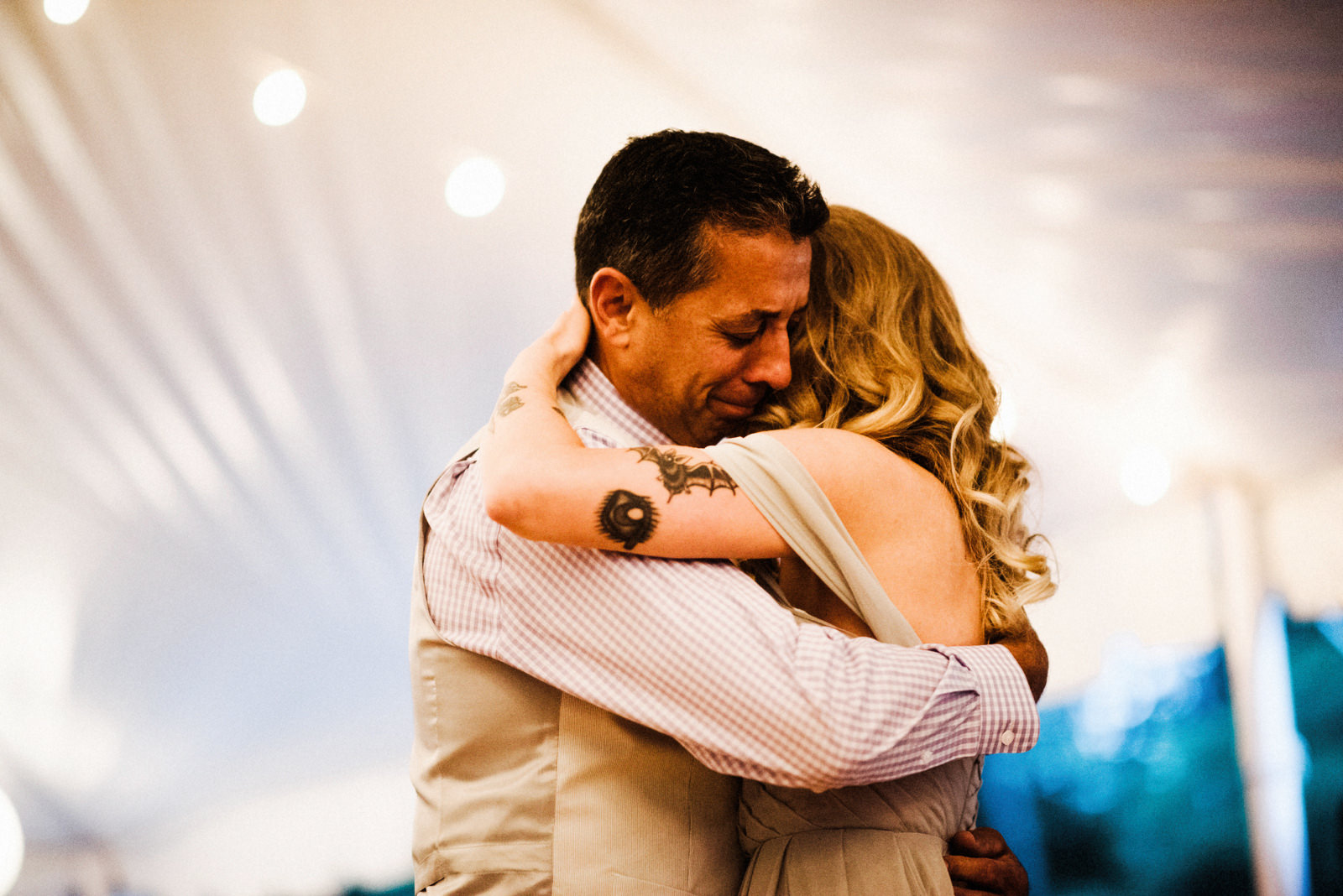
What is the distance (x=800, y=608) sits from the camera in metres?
1.21

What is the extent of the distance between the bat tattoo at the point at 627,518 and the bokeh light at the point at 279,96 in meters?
2.33

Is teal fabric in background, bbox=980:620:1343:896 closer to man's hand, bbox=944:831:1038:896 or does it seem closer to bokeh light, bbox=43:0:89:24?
man's hand, bbox=944:831:1038:896

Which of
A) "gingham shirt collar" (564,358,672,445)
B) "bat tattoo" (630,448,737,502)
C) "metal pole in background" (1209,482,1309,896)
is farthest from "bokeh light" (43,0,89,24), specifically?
"metal pole in background" (1209,482,1309,896)

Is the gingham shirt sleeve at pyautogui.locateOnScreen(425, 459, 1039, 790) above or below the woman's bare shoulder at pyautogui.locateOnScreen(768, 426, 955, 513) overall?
below

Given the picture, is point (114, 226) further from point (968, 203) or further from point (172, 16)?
point (968, 203)

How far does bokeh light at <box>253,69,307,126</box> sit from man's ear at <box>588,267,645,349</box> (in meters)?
1.87

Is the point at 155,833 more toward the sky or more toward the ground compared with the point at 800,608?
more toward the ground

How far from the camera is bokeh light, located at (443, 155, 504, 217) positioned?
2869mm

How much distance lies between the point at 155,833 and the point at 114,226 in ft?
5.79

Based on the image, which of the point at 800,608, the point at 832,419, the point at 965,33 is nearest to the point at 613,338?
the point at 832,419

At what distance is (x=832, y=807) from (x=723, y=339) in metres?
0.62

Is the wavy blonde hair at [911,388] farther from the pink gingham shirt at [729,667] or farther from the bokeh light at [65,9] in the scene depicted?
the bokeh light at [65,9]

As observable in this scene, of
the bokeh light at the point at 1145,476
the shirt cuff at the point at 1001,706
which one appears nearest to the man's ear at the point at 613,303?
the shirt cuff at the point at 1001,706

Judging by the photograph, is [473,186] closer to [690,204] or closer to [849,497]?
[690,204]
